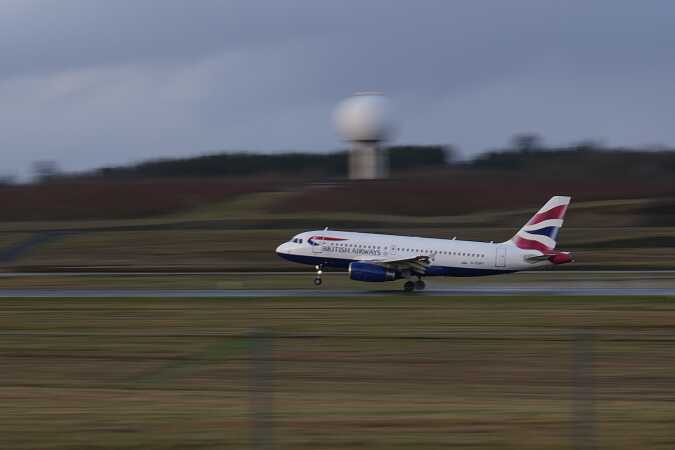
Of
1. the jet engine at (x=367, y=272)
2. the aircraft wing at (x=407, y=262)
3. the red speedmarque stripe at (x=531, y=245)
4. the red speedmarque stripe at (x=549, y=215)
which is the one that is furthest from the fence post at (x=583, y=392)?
the red speedmarque stripe at (x=549, y=215)

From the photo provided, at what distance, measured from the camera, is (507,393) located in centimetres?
1377

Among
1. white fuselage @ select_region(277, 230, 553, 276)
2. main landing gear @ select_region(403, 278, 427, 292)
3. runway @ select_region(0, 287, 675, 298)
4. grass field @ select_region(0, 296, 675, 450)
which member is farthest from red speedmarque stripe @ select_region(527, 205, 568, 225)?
grass field @ select_region(0, 296, 675, 450)

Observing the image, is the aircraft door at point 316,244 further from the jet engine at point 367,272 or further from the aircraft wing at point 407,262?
the jet engine at point 367,272

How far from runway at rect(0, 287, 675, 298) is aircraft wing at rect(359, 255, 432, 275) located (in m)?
1.05

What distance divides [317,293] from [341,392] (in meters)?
26.6

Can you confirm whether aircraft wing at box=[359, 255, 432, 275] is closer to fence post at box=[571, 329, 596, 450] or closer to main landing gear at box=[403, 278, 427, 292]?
main landing gear at box=[403, 278, 427, 292]

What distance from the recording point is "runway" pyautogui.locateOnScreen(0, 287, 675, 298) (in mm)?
38875

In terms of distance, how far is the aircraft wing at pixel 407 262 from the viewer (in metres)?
42.0

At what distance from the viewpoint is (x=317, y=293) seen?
1586 inches

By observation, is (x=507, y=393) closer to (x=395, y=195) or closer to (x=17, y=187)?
(x=395, y=195)

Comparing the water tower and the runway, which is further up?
the water tower

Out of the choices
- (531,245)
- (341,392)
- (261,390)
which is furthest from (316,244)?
(261,390)

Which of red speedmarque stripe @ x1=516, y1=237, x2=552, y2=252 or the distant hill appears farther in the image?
the distant hill

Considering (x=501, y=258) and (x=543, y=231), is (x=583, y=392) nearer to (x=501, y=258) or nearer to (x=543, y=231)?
(x=501, y=258)
